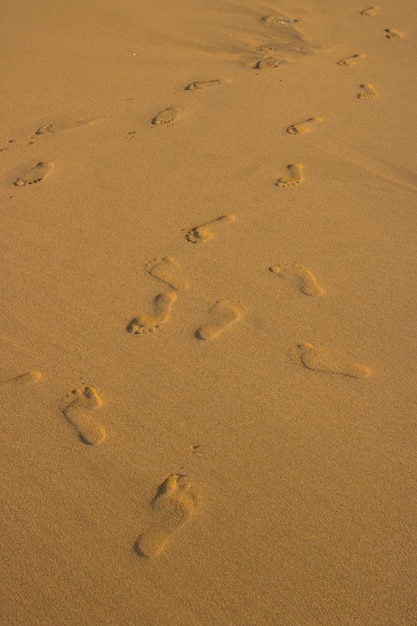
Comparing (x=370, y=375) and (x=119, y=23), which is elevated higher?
(x=119, y=23)

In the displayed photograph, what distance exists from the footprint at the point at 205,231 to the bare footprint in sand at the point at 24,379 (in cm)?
87

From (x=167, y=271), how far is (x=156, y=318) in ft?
0.89

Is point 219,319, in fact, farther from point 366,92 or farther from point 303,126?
point 366,92

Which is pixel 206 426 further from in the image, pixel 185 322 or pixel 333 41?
pixel 333 41

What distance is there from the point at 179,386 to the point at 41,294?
69cm

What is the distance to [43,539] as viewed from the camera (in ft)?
5.66

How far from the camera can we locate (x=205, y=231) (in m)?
2.76

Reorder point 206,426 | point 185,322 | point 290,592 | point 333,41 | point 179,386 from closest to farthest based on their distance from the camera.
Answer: point 290,592 → point 206,426 → point 179,386 → point 185,322 → point 333,41

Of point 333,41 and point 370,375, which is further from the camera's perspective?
point 333,41

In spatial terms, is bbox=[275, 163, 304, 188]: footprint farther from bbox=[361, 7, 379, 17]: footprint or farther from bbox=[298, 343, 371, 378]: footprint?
bbox=[361, 7, 379, 17]: footprint

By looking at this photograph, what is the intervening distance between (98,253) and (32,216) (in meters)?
0.43

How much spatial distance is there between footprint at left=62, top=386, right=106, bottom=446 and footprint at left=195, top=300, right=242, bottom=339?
414mm

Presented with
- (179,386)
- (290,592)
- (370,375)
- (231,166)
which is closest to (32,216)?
(231,166)

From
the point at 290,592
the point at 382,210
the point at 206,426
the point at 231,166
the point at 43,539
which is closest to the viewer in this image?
the point at 290,592
